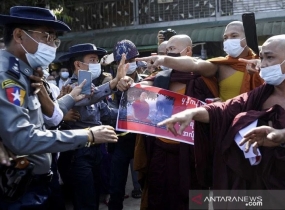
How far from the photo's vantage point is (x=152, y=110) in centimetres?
341

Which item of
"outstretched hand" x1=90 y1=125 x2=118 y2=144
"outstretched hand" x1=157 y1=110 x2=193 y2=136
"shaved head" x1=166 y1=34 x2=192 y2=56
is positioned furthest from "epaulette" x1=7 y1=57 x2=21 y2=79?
"shaved head" x1=166 y1=34 x2=192 y2=56

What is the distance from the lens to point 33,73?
9.18 feet

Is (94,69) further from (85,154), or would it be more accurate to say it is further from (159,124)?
(159,124)

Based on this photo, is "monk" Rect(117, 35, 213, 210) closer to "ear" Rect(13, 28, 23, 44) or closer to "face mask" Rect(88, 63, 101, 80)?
"face mask" Rect(88, 63, 101, 80)

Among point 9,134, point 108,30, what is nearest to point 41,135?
point 9,134

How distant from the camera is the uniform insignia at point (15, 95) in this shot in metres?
2.46

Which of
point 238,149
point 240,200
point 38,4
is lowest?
point 240,200

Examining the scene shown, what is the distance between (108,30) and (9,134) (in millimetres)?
12971

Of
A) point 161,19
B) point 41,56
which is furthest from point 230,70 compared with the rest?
point 161,19

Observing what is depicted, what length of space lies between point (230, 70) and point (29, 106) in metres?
1.86

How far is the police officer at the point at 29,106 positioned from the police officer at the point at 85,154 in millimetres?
998

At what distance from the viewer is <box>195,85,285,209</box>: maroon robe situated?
2.73m

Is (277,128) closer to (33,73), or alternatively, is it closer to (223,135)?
(223,135)

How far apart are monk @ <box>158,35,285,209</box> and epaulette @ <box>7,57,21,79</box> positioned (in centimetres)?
95
